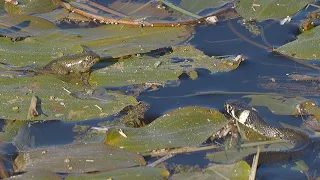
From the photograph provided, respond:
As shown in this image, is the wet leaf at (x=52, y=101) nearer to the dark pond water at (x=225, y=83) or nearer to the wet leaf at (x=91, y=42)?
the dark pond water at (x=225, y=83)

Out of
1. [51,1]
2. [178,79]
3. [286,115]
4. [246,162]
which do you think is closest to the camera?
[246,162]

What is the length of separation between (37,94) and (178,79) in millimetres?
701

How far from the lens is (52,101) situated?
3.16m

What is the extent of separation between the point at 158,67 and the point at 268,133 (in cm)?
73

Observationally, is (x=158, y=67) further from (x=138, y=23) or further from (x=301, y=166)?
(x=301, y=166)

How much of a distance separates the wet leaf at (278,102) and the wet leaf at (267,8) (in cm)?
78

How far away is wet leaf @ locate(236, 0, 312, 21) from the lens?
3900 millimetres

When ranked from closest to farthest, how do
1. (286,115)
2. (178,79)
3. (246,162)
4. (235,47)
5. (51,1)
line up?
(246,162) → (286,115) → (178,79) → (235,47) → (51,1)

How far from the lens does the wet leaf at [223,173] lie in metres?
2.63

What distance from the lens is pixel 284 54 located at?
3.58 metres

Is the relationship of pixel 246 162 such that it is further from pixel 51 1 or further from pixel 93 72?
pixel 51 1

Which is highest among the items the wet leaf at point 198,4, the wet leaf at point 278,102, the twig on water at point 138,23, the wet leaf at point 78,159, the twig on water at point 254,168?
the wet leaf at point 198,4

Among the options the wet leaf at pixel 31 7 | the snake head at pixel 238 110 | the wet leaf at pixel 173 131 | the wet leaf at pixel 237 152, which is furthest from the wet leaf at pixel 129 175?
the wet leaf at pixel 31 7

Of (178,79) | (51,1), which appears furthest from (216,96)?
(51,1)
